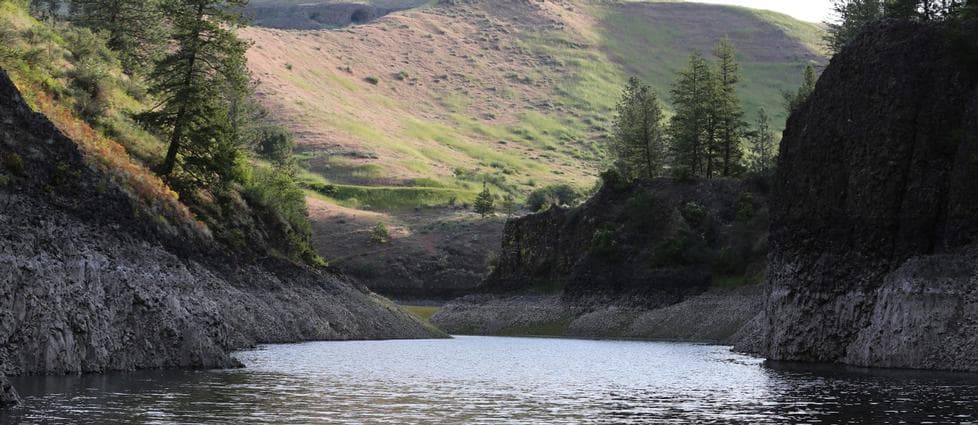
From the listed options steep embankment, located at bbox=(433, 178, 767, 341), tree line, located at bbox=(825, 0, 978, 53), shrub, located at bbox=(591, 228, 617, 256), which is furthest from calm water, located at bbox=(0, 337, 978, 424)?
shrub, located at bbox=(591, 228, 617, 256)

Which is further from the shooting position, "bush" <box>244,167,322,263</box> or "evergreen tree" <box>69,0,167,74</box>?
"evergreen tree" <box>69,0,167,74</box>

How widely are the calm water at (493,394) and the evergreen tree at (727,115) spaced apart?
77106 millimetres

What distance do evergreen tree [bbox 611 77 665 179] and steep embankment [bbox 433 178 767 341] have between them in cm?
1381

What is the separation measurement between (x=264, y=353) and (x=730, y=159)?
8802cm

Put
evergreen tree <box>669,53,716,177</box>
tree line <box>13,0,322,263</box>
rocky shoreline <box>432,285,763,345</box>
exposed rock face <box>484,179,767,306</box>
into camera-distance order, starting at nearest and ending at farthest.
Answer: tree line <box>13,0,322,263</box> < rocky shoreline <box>432,285,763,345</box> < exposed rock face <box>484,179,767,306</box> < evergreen tree <box>669,53,716,177</box>

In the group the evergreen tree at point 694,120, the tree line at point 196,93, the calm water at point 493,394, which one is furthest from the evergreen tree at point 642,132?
the calm water at point 493,394

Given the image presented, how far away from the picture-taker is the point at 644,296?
125812 millimetres

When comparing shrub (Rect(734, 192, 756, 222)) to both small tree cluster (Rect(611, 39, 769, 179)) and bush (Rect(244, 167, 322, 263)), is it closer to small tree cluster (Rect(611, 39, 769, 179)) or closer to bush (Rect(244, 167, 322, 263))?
small tree cluster (Rect(611, 39, 769, 179))

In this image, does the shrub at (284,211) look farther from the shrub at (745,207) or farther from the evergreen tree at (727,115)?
the evergreen tree at (727,115)

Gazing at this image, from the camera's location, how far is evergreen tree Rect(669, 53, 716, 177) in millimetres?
Result: 144125

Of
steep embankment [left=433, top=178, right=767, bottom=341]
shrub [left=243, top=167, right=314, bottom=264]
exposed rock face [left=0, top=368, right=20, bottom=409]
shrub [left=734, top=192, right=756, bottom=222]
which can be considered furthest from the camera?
shrub [left=734, top=192, right=756, bottom=222]

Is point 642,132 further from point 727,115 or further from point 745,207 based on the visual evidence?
point 745,207

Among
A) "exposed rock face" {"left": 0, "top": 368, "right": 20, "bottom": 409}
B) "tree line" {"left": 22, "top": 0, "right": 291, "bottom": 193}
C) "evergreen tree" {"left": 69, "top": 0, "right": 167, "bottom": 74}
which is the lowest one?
"exposed rock face" {"left": 0, "top": 368, "right": 20, "bottom": 409}

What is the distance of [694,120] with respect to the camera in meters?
145
